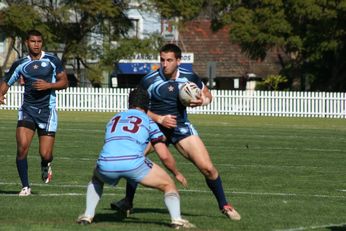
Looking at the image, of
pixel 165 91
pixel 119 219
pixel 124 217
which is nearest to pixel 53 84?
pixel 165 91

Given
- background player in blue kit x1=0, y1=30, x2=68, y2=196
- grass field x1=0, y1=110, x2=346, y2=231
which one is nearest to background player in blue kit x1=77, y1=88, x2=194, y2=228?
grass field x1=0, y1=110, x2=346, y2=231

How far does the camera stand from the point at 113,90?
48.0 metres

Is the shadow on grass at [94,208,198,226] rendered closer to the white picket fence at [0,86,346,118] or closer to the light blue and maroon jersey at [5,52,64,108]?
the light blue and maroon jersey at [5,52,64,108]

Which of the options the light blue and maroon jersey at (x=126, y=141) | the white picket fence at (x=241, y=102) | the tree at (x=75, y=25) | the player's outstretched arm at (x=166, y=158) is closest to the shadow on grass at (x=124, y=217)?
the player's outstretched arm at (x=166, y=158)

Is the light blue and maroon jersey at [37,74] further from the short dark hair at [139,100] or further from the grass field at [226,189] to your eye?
the short dark hair at [139,100]

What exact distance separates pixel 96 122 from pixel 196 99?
80.3ft

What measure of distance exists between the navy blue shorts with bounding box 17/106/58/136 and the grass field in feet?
2.84

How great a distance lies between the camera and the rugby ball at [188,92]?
37.4ft

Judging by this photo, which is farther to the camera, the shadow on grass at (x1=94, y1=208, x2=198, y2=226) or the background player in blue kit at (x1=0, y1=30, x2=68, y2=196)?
the background player in blue kit at (x1=0, y1=30, x2=68, y2=196)

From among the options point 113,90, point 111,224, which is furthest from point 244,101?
point 111,224

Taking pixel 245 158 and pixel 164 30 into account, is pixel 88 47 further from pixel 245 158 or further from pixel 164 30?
pixel 245 158

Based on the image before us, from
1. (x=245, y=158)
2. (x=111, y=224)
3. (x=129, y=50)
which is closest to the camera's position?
(x=111, y=224)

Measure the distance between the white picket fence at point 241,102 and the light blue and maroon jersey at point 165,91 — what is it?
3334cm

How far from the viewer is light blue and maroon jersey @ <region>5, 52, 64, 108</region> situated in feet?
45.3
